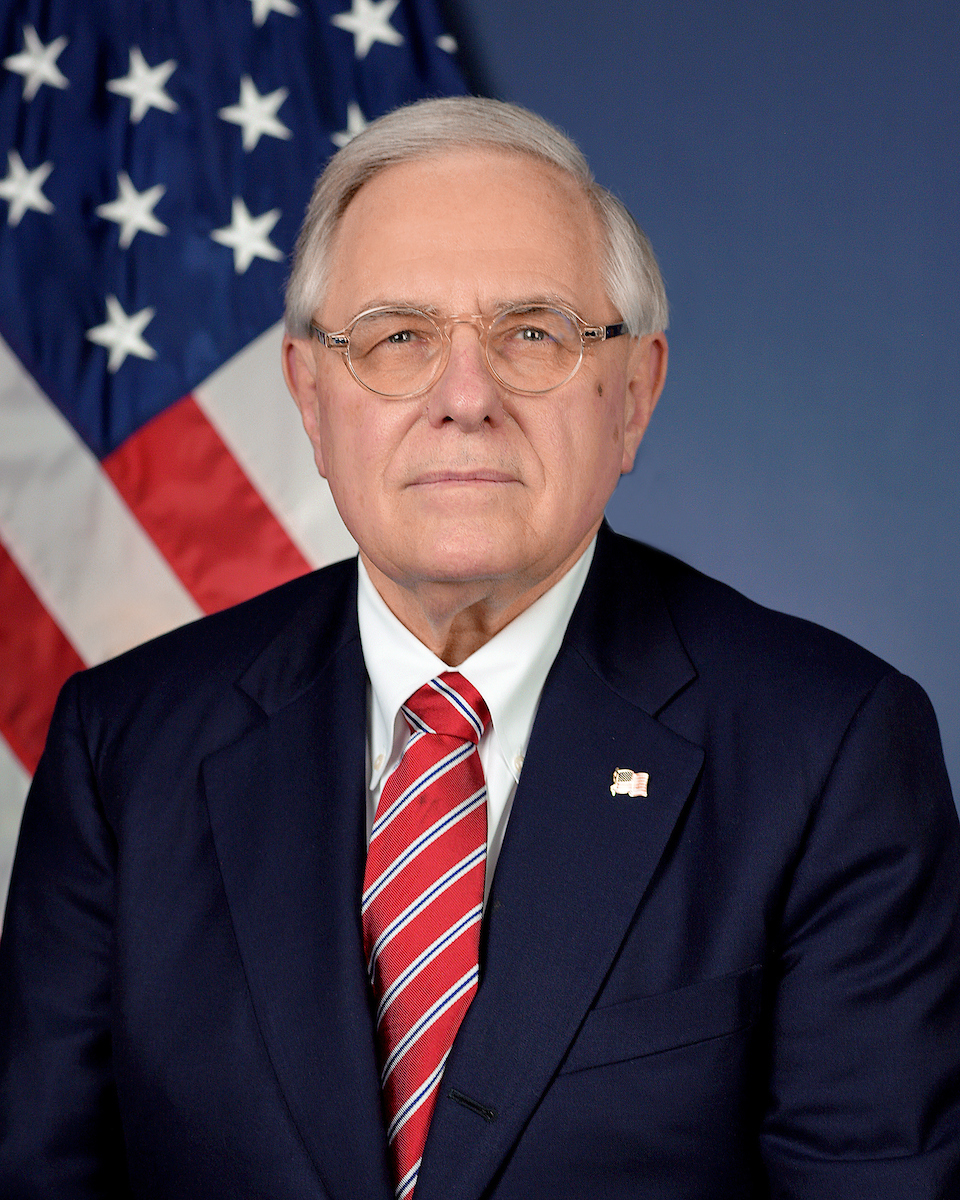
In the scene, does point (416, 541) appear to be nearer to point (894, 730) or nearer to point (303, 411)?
point (303, 411)

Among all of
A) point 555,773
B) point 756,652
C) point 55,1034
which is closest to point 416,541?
point 555,773

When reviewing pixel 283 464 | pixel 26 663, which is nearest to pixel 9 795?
pixel 26 663

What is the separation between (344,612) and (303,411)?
0.31m

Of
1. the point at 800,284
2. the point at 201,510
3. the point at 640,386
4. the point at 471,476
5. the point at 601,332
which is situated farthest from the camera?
the point at 201,510

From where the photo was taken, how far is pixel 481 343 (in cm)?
164

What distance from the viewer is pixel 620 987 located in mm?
1513

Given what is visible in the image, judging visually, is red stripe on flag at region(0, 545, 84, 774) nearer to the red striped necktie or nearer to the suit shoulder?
the red striped necktie

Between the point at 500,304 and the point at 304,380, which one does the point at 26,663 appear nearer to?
the point at 304,380

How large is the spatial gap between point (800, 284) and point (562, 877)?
1.65 metres

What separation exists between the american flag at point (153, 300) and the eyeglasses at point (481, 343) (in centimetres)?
116

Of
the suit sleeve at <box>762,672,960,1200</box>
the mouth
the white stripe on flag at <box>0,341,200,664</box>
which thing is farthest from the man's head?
the white stripe on flag at <box>0,341,200,664</box>

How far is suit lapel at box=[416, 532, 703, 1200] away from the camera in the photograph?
1.45m

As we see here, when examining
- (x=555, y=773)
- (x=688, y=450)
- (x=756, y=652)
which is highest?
(x=688, y=450)

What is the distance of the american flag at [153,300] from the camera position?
2.75m
